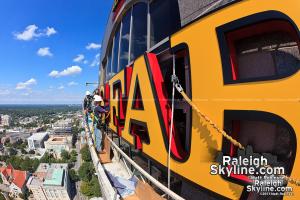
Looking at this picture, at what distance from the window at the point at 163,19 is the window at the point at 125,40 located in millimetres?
2340

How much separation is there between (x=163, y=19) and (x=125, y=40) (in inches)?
139

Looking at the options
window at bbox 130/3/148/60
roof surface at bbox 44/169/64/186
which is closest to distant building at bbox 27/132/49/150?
roof surface at bbox 44/169/64/186

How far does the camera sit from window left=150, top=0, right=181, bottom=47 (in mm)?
Answer: 5328

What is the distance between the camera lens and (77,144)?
346 ft

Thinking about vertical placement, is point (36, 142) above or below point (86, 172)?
above

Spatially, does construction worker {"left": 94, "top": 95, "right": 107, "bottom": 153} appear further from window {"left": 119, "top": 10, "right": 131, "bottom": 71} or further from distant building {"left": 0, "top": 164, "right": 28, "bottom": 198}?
distant building {"left": 0, "top": 164, "right": 28, "bottom": 198}

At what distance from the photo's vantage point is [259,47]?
115 inches

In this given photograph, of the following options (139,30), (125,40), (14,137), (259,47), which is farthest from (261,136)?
(14,137)

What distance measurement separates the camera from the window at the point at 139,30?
6.97 m

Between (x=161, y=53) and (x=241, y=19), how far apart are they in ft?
8.03

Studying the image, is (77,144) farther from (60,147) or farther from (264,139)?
(264,139)

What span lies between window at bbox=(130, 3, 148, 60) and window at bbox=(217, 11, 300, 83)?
413cm

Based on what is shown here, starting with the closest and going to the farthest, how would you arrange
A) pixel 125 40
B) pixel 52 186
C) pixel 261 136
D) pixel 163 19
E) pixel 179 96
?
pixel 261 136
pixel 179 96
pixel 163 19
pixel 125 40
pixel 52 186

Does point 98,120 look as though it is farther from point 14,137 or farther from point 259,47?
point 14,137
